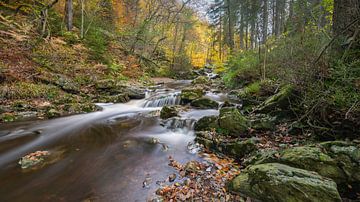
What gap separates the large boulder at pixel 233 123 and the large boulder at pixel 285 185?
2.11 meters

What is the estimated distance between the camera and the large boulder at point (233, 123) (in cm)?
512

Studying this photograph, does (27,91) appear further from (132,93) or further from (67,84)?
(132,93)

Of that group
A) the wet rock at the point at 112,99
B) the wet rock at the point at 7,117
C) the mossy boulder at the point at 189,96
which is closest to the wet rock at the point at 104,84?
the wet rock at the point at 112,99

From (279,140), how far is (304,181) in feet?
7.09

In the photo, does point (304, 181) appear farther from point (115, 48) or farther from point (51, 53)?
point (115, 48)

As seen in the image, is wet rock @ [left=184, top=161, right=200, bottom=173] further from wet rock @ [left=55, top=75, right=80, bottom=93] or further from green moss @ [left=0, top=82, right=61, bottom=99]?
wet rock @ [left=55, top=75, right=80, bottom=93]

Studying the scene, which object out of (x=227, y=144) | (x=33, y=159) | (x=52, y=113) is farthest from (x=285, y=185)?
(x=52, y=113)

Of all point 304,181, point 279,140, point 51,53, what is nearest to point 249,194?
point 304,181

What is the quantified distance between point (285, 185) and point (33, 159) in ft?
14.6

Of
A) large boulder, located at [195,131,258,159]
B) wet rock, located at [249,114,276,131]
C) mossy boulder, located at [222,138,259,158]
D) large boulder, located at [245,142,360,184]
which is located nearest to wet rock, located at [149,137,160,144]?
large boulder, located at [195,131,258,159]

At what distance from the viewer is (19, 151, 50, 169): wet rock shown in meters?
3.93

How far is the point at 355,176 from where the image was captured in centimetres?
282

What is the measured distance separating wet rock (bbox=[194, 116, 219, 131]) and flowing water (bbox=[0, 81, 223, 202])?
34 cm

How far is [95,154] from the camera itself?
4.55 metres
